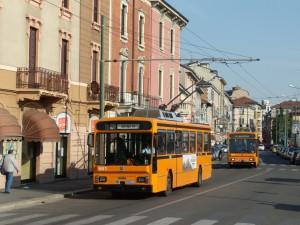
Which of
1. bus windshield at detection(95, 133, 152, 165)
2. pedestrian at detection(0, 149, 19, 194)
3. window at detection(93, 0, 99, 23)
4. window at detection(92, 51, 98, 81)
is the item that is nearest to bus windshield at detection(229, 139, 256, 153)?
window at detection(92, 51, 98, 81)

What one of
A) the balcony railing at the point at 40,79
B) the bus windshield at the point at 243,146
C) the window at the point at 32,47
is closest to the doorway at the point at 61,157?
the balcony railing at the point at 40,79

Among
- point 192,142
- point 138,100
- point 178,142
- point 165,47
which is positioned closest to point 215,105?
point 165,47

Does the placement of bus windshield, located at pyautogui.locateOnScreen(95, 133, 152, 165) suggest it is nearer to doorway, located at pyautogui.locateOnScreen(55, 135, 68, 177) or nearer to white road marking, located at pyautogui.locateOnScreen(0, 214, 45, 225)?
white road marking, located at pyautogui.locateOnScreen(0, 214, 45, 225)

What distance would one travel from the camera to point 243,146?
52031 millimetres

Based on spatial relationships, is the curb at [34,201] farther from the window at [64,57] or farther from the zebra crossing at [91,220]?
the window at [64,57]

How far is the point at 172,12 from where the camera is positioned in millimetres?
53250

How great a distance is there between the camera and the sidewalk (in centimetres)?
2003

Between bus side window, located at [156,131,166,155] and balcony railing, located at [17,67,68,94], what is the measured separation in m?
6.57

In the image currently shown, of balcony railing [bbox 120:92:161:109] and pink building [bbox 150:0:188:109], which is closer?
balcony railing [bbox 120:92:161:109]

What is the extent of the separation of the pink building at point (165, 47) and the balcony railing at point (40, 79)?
20364mm

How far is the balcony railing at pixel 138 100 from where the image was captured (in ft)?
136

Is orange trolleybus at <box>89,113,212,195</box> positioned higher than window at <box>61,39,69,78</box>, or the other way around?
window at <box>61,39,69,78</box>

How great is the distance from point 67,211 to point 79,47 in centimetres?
1649

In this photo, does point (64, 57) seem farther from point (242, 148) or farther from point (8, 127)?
point (242, 148)
